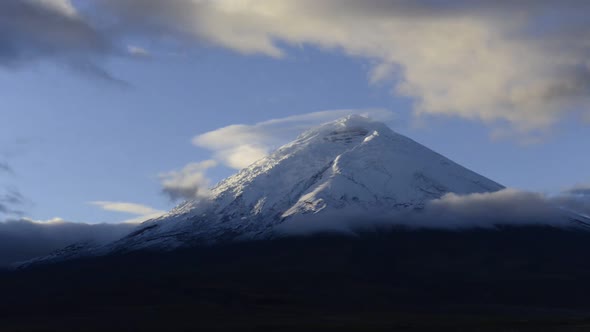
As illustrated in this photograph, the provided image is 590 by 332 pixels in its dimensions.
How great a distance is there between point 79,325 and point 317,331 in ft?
187

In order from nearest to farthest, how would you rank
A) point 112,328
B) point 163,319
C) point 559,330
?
point 559,330, point 112,328, point 163,319

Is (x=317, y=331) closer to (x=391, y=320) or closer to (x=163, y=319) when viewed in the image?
(x=391, y=320)

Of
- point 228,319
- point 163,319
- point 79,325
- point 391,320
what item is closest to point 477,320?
point 391,320

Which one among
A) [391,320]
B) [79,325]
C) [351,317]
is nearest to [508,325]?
[391,320]

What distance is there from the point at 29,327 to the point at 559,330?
348ft

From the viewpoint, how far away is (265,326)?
174250mm

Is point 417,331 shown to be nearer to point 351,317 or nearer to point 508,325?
point 508,325

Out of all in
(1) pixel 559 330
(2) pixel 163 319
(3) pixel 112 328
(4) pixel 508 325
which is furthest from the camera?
(2) pixel 163 319

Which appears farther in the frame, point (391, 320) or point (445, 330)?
point (391, 320)

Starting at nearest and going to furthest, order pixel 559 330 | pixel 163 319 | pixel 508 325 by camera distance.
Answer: pixel 559 330 < pixel 508 325 < pixel 163 319

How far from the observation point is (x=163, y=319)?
196 meters

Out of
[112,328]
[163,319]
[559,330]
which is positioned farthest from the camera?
[163,319]

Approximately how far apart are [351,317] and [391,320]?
13.0m

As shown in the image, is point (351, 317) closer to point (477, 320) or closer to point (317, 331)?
point (477, 320)
